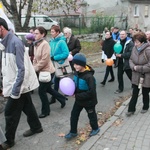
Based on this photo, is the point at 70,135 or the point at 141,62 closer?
the point at 70,135

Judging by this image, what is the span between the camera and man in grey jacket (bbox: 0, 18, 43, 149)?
12.3 ft

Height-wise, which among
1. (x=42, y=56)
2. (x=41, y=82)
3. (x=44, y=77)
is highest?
(x=42, y=56)

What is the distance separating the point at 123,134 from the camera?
4570 mm

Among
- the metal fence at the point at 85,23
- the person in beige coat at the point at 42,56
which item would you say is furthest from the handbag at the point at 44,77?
the metal fence at the point at 85,23

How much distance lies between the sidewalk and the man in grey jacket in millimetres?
1216

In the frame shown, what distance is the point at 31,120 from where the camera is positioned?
4.49 meters

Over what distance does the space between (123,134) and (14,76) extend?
2.18 meters

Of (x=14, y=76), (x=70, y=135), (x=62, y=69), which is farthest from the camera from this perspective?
(x=62, y=69)

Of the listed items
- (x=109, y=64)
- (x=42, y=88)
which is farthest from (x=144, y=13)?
(x=42, y=88)

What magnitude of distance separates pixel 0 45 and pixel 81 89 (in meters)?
1.44

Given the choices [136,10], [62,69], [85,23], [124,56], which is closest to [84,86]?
[62,69]

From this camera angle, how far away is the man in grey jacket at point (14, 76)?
376 centimetres

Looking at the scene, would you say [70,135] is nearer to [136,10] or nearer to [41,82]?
[41,82]

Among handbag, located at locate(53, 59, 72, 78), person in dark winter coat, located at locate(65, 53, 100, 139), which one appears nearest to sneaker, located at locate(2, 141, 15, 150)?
person in dark winter coat, located at locate(65, 53, 100, 139)
